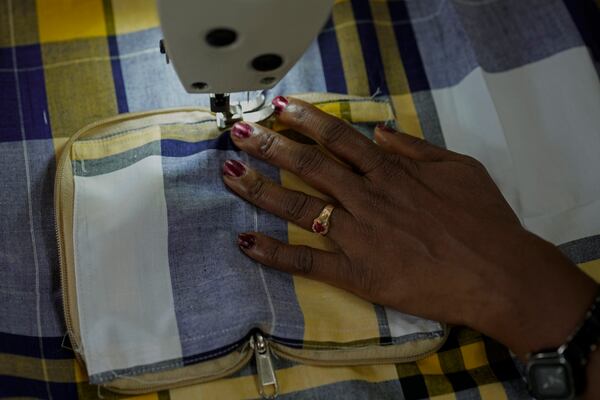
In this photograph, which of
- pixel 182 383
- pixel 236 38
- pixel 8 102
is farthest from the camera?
pixel 8 102

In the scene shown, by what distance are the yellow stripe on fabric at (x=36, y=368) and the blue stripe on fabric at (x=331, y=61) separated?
0.57m

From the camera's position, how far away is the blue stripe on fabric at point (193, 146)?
1.03 metres

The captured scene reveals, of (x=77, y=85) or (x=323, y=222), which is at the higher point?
(x=77, y=85)

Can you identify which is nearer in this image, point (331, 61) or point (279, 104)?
point (279, 104)

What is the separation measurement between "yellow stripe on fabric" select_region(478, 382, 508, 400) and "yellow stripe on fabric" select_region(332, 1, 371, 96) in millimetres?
484

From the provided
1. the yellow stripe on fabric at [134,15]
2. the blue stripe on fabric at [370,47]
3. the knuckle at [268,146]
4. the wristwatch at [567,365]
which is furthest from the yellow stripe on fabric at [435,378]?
the yellow stripe on fabric at [134,15]

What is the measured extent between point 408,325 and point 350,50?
0.49 meters

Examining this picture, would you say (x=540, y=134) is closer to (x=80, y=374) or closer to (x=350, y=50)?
(x=350, y=50)

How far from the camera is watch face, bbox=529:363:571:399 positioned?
895mm

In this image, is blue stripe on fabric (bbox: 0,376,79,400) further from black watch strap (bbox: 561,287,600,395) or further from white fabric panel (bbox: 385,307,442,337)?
black watch strap (bbox: 561,287,600,395)

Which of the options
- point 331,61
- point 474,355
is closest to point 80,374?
point 474,355

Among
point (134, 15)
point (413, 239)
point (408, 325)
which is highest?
point (134, 15)

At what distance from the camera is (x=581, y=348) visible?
2.96 feet

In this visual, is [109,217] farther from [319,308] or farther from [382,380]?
[382,380]
